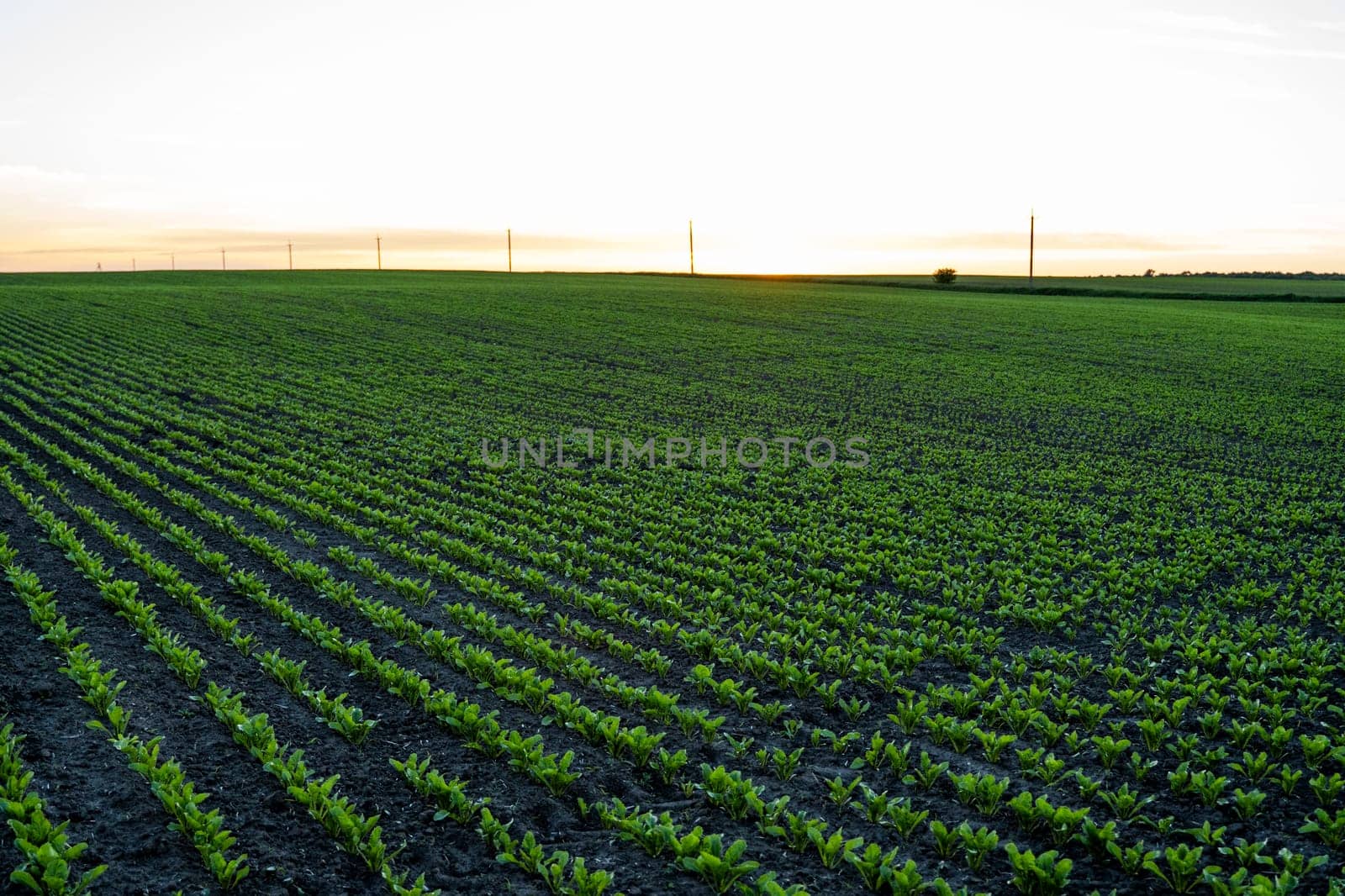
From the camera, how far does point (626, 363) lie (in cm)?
3612

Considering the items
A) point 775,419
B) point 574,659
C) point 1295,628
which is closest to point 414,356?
point 775,419

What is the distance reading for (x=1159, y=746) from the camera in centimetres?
820

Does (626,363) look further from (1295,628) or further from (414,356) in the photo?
(1295,628)

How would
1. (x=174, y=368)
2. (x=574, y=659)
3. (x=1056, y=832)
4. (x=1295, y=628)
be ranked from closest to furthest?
(x=1056, y=832), (x=574, y=659), (x=1295, y=628), (x=174, y=368)

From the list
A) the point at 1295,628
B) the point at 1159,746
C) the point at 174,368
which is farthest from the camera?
the point at 174,368

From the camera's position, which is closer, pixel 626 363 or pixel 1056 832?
pixel 1056 832

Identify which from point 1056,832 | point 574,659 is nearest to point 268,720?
point 574,659

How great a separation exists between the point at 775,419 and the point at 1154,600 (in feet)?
46.2

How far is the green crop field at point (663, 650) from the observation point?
6742 mm

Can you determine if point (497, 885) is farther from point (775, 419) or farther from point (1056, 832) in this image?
point (775, 419)

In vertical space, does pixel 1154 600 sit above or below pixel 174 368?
below

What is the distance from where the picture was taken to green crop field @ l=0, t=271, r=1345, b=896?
6742mm

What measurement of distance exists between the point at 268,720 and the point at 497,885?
3.28 m

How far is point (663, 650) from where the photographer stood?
10.3 metres
